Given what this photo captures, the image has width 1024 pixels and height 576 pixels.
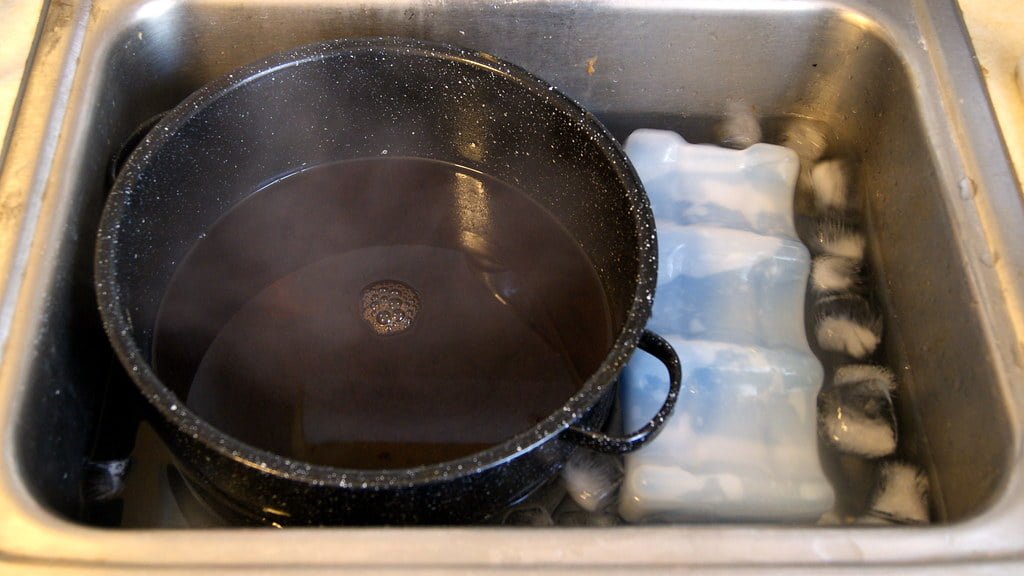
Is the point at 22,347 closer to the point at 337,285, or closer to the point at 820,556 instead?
the point at 337,285

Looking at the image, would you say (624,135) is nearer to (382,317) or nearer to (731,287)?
(731,287)

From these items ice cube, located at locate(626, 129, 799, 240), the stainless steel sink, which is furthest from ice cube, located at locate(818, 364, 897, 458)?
ice cube, located at locate(626, 129, 799, 240)

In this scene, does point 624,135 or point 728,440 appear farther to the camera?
point 624,135

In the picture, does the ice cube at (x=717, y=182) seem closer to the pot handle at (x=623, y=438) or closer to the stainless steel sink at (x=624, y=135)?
the stainless steel sink at (x=624, y=135)

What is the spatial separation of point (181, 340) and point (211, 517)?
0.17m

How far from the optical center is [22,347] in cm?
62

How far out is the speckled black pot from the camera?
1.86 ft

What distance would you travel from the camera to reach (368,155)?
92cm

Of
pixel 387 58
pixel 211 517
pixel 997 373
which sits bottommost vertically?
pixel 211 517

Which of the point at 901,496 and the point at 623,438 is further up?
the point at 623,438

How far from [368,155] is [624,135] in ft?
0.99

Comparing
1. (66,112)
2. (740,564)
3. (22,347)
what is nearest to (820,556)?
(740,564)

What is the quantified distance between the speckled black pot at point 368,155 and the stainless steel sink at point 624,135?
43 mm

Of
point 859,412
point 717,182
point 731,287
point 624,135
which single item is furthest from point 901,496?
point 624,135
